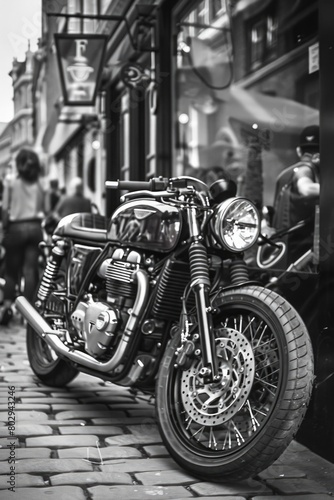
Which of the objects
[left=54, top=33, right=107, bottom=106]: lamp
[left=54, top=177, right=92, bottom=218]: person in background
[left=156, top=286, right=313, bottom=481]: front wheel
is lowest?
[left=156, top=286, right=313, bottom=481]: front wheel

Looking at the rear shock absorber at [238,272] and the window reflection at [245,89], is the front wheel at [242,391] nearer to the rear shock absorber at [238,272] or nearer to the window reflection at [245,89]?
the rear shock absorber at [238,272]

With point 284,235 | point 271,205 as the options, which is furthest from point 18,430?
point 271,205

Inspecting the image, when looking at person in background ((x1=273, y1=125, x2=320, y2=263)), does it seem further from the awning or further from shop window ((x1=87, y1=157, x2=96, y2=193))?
shop window ((x1=87, y1=157, x2=96, y2=193))

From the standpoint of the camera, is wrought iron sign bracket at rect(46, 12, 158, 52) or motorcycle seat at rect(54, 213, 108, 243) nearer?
motorcycle seat at rect(54, 213, 108, 243)

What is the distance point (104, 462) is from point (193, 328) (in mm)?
659

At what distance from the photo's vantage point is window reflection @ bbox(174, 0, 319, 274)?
5344 mm

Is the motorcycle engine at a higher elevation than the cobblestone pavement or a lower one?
higher

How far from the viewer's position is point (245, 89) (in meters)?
6.41

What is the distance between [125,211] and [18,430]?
3.84 ft

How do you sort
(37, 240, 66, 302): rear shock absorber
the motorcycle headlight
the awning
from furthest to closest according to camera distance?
1. the awning
2. (37, 240, 66, 302): rear shock absorber
3. the motorcycle headlight

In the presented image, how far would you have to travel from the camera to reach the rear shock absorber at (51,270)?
189 inches

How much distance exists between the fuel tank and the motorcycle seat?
44 cm

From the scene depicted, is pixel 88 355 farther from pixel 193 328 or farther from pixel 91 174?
pixel 91 174

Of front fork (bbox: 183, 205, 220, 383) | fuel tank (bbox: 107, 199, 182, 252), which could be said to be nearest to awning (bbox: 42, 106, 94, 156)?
fuel tank (bbox: 107, 199, 182, 252)
